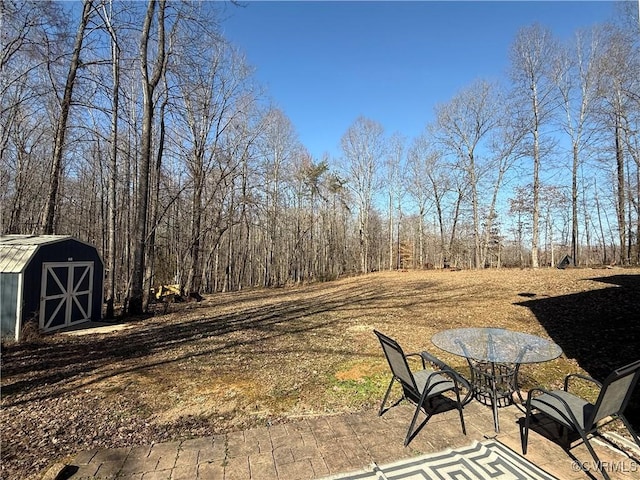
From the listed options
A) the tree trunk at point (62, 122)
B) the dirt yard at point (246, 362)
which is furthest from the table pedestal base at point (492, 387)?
the tree trunk at point (62, 122)

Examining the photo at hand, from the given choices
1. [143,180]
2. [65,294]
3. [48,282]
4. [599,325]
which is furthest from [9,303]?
[599,325]

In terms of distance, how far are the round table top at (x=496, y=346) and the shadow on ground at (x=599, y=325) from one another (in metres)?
1.12

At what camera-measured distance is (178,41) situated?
10594 millimetres

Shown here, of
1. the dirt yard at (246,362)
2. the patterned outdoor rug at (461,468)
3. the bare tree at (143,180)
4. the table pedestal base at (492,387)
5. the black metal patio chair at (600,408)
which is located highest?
the bare tree at (143,180)

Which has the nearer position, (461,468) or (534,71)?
(461,468)

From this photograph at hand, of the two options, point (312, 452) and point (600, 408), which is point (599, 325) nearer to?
point (600, 408)

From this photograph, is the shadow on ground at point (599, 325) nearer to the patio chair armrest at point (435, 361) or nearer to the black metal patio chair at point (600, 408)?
the black metal patio chair at point (600, 408)

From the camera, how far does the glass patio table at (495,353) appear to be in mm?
2795

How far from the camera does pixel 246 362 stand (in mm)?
4887

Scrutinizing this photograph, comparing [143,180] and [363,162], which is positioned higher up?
[363,162]

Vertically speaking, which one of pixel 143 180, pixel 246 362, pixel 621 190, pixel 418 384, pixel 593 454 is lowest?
pixel 246 362

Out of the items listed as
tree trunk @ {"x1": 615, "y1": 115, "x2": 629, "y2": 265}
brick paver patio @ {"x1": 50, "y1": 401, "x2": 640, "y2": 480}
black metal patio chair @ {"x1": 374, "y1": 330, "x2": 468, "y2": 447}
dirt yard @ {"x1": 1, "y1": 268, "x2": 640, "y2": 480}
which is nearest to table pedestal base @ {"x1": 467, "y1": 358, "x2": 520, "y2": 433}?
brick paver patio @ {"x1": 50, "y1": 401, "x2": 640, "y2": 480}

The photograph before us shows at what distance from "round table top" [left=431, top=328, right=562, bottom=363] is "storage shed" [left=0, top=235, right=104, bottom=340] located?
7.77m

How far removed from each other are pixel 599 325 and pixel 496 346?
176 inches
